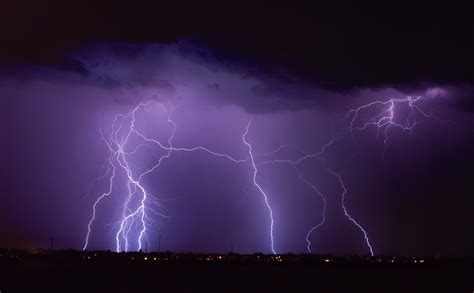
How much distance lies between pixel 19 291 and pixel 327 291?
2102 cm

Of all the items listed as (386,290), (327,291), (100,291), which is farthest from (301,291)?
(100,291)

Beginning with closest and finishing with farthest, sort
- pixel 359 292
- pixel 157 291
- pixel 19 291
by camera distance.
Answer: pixel 19 291 < pixel 157 291 < pixel 359 292

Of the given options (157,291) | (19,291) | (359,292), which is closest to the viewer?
(19,291)

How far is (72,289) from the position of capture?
161 ft

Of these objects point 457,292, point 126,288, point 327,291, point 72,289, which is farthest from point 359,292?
point 72,289

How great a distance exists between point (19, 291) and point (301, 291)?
1856cm

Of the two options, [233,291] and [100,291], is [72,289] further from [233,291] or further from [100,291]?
[233,291]

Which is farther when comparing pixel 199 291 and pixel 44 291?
pixel 199 291

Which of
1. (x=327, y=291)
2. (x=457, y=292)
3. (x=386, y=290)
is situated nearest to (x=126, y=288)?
(x=327, y=291)

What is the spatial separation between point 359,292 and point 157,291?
13.9 meters

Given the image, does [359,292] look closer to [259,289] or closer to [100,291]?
[259,289]

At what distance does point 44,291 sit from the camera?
1813 inches

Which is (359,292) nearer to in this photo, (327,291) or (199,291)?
(327,291)

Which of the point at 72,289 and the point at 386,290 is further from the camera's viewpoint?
the point at 386,290
